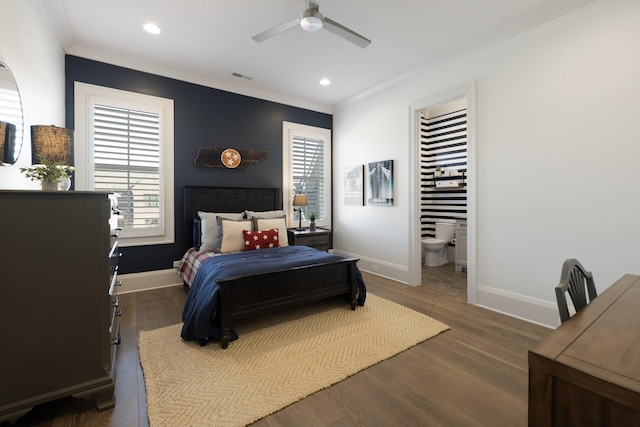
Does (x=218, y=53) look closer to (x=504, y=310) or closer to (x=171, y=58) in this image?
(x=171, y=58)

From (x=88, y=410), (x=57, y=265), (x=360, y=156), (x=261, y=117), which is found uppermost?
(x=261, y=117)

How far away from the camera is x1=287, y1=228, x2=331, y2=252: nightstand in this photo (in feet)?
14.5

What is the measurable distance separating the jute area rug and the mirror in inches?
65.7

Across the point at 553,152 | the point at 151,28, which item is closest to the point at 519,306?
the point at 553,152

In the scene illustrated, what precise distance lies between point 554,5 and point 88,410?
4721 mm

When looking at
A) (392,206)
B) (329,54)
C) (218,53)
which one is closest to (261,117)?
(218,53)

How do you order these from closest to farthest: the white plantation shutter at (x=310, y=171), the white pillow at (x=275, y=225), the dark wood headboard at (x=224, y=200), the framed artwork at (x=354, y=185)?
the white pillow at (x=275, y=225)
the dark wood headboard at (x=224, y=200)
the framed artwork at (x=354, y=185)
the white plantation shutter at (x=310, y=171)

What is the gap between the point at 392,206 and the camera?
429 centimetres

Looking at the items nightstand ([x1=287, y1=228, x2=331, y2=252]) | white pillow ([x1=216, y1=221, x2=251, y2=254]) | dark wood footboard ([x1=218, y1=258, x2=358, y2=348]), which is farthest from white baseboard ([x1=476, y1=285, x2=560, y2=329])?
white pillow ([x1=216, y1=221, x2=251, y2=254])

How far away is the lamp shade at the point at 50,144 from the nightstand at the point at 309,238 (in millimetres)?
2885

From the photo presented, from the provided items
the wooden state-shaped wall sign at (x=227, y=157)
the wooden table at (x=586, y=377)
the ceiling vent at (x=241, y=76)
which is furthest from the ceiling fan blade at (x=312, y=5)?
the wooden table at (x=586, y=377)

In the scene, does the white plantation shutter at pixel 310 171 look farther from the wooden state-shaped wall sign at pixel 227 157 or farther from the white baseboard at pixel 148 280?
the white baseboard at pixel 148 280

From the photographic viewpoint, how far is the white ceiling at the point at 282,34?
262 cm

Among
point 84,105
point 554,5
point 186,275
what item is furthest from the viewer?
point 186,275
